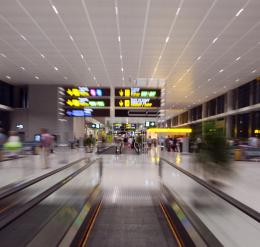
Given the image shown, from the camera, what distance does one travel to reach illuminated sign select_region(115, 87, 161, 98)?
63.7ft

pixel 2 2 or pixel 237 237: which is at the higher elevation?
pixel 2 2

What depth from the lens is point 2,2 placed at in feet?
41.0

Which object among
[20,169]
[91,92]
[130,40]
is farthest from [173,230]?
[91,92]

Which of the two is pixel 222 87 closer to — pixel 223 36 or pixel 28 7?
pixel 223 36

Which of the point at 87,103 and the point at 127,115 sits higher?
the point at 87,103

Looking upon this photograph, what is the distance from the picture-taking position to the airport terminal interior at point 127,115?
4.55 m

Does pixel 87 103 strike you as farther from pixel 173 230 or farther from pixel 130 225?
pixel 173 230

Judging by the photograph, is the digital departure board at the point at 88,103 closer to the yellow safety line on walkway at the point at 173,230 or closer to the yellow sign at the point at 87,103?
the yellow sign at the point at 87,103

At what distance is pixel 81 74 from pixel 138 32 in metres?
10.6

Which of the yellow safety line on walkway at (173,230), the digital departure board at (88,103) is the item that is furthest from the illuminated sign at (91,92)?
the yellow safety line on walkway at (173,230)

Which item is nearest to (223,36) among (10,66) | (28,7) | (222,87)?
(28,7)

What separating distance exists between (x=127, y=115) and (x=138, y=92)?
1.75 meters

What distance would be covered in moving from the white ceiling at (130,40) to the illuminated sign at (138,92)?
195 cm

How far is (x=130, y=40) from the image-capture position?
1684 centimetres
